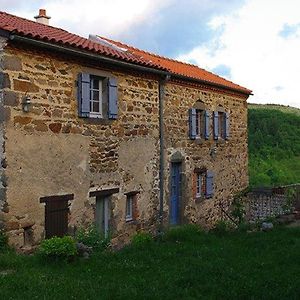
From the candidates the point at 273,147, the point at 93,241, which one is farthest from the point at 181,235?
the point at 273,147

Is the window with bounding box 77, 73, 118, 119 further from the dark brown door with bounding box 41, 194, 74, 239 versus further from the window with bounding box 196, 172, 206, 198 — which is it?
the window with bounding box 196, 172, 206, 198

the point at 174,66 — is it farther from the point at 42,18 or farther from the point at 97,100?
the point at 97,100

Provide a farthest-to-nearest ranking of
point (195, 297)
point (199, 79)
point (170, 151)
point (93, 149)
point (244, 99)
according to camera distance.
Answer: point (244, 99) → point (199, 79) → point (170, 151) → point (93, 149) → point (195, 297)

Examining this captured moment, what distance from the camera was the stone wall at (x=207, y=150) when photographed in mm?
13883

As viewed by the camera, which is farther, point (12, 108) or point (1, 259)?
point (12, 108)

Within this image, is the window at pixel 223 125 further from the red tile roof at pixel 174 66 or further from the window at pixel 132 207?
the window at pixel 132 207

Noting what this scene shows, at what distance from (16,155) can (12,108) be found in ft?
2.97

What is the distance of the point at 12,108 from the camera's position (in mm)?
8703

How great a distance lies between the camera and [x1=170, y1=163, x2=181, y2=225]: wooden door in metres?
14.1

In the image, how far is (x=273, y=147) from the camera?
3362 centimetres

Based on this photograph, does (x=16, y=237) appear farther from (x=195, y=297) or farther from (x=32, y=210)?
(x=195, y=297)

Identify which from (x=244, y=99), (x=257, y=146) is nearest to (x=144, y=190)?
(x=244, y=99)

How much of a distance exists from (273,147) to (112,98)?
975 inches

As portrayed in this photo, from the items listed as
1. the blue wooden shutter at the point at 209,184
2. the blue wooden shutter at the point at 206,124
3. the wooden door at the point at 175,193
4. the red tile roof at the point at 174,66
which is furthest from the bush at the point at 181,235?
the blue wooden shutter at the point at 206,124
